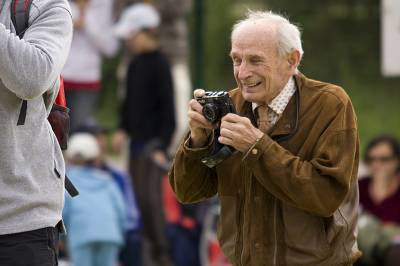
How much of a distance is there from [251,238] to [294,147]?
402 mm

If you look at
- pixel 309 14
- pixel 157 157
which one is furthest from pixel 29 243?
pixel 309 14

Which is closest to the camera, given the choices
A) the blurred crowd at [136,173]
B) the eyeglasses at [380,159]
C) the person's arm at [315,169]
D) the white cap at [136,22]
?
the person's arm at [315,169]

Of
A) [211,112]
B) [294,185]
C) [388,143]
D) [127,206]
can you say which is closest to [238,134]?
[211,112]

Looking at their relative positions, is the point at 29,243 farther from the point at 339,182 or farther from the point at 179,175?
the point at 339,182

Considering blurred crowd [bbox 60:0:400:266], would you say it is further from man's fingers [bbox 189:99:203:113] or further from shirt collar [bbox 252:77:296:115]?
man's fingers [bbox 189:99:203:113]

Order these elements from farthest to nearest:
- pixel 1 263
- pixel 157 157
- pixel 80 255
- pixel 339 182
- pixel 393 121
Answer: pixel 393 121 < pixel 157 157 < pixel 80 255 < pixel 339 182 < pixel 1 263

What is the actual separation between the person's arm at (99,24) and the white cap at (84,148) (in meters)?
0.88

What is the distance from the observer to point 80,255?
362 inches

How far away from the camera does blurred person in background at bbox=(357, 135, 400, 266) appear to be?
8633mm

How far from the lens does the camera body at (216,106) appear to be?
464cm

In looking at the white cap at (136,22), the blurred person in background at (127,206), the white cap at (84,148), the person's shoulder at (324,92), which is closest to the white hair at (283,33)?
the person's shoulder at (324,92)

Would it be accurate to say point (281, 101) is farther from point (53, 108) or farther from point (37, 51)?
point (37, 51)

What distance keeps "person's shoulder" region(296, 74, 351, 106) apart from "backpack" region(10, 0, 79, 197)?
3.11 ft

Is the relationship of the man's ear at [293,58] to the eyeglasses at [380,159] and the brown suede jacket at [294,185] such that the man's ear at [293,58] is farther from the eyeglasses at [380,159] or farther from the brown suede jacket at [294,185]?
the eyeglasses at [380,159]
